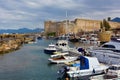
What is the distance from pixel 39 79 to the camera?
3228cm

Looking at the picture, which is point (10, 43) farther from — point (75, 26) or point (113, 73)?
point (75, 26)

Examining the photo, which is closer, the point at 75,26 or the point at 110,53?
the point at 110,53

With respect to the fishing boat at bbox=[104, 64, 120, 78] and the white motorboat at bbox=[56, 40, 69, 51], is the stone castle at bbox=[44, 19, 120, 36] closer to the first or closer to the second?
the white motorboat at bbox=[56, 40, 69, 51]

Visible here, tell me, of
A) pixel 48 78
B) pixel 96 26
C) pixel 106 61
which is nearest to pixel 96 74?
pixel 48 78

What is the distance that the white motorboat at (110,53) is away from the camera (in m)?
37.3

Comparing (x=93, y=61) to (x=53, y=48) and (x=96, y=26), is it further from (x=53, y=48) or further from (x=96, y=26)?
(x=96, y=26)

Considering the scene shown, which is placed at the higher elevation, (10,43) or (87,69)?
(10,43)

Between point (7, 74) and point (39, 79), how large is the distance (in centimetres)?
557

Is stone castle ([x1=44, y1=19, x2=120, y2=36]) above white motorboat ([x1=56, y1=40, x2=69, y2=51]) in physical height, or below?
above

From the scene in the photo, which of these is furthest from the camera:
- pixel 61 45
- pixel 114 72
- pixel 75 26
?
pixel 75 26

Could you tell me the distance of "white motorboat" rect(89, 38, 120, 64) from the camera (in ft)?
122

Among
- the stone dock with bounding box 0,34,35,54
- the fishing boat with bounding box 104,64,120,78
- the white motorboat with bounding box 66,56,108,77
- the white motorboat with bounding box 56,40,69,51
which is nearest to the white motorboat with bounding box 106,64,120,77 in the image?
the fishing boat with bounding box 104,64,120,78

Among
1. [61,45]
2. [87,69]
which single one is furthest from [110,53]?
[61,45]

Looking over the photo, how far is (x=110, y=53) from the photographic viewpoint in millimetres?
38438
